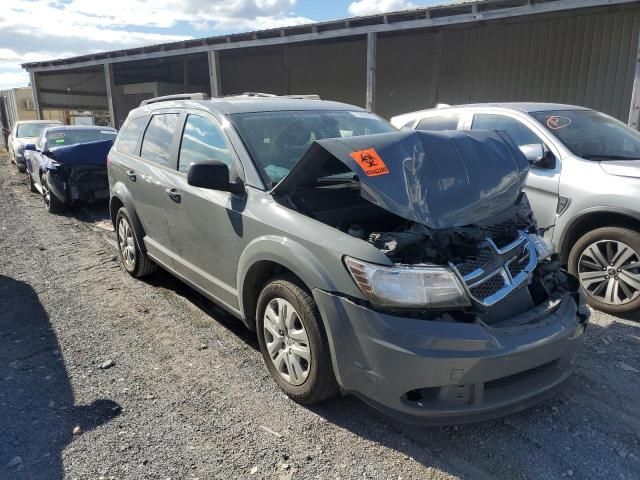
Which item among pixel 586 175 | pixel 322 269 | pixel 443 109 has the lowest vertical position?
pixel 322 269

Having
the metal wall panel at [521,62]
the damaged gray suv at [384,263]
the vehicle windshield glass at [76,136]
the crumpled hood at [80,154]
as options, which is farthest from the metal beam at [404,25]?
the damaged gray suv at [384,263]

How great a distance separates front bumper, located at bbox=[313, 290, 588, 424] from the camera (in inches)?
92.1

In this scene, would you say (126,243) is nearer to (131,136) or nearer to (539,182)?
(131,136)

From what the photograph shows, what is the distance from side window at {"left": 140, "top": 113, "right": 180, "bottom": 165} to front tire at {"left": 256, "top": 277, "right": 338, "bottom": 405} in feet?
6.23

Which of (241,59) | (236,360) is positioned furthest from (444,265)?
(241,59)

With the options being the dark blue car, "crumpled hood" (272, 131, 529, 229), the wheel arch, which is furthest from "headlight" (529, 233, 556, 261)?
Answer: the dark blue car

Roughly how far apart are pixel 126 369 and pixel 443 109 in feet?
14.2

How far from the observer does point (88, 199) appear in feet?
29.2

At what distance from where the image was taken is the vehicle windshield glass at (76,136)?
10.6 m

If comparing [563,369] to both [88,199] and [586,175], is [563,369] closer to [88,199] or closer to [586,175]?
[586,175]

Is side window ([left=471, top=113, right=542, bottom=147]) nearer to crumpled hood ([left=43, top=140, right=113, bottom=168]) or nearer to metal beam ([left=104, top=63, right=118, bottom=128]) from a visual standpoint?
crumpled hood ([left=43, top=140, right=113, bottom=168])

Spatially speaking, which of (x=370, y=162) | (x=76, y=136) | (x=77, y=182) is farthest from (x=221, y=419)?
(x=76, y=136)

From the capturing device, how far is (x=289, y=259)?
2.77 metres

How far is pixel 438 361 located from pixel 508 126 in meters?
3.41
